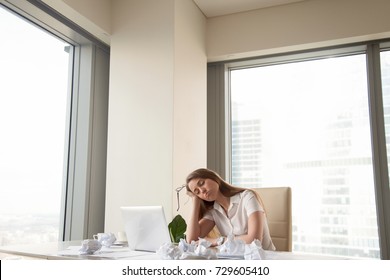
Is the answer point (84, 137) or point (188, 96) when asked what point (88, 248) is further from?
point (188, 96)

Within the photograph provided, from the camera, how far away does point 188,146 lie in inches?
130

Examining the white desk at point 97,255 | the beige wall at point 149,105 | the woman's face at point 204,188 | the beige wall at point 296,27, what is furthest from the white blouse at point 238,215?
the beige wall at point 296,27

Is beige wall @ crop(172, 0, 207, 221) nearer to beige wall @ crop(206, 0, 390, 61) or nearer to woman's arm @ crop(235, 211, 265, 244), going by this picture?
beige wall @ crop(206, 0, 390, 61)

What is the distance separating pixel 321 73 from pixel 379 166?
97cm

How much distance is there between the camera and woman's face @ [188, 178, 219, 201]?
86.4 inches

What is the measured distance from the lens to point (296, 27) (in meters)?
3.49

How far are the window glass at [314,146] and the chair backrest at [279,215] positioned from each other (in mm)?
1221

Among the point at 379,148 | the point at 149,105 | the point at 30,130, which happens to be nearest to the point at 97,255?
the point at 30,130

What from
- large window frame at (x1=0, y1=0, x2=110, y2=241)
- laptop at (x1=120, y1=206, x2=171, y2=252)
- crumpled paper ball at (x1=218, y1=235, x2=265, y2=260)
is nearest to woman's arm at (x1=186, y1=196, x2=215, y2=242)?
laptop at (x1=120, y1=206, x2=171, y2=252)

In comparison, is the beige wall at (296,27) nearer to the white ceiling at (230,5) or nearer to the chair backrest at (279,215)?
the white ceiling at (230,5)

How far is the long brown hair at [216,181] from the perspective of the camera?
7.25 ft

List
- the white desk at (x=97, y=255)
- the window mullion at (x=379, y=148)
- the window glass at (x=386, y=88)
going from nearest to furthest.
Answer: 1. the white desk at (x=97, y=255)
2. the window mullion at (x=379, y=148)
3. the window glass at (x=386, y=88)
